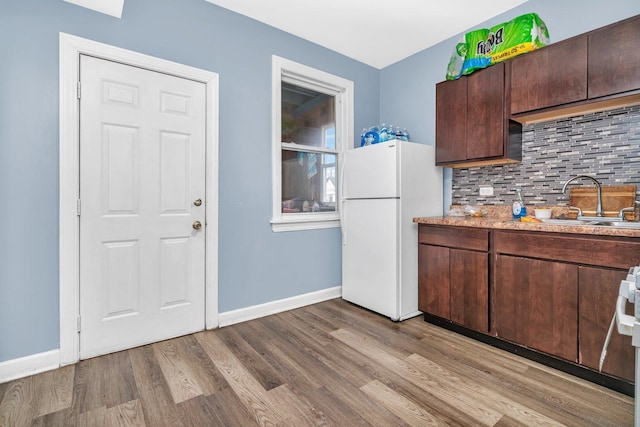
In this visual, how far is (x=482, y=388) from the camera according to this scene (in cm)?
183

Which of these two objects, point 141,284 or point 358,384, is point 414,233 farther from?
point 141,284

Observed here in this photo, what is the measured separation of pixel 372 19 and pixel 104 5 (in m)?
2.06

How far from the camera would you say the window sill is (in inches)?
119

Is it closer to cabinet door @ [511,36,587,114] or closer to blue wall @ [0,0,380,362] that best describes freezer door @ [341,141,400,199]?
blue wall @ [0,0,380,362]

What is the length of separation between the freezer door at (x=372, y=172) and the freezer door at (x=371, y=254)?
84 mm

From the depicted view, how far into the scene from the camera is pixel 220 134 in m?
2.67

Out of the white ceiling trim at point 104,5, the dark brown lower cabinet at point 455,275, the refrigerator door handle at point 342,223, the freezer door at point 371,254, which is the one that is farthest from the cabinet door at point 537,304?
the white ceiling trim at point 104,5

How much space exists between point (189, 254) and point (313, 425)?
1.58m

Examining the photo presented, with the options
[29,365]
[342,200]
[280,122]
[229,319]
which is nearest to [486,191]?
[342,200]

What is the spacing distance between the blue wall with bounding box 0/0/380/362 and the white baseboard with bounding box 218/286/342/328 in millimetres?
52

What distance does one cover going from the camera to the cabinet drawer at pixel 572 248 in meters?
1.72

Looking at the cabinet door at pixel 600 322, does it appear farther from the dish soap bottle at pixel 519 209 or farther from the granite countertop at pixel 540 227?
the dish soap bottle at pixel 519 209

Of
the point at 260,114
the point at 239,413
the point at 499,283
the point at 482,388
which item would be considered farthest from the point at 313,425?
the point at 260,114

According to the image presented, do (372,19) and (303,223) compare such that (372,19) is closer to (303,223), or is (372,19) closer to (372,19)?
(372,19)
